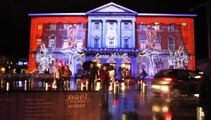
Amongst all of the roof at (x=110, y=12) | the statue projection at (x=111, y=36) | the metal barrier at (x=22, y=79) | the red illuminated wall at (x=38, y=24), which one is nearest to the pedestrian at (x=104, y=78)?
the metal barrier at (x=22, y=79)

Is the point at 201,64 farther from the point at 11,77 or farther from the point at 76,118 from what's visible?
the point at 11,77

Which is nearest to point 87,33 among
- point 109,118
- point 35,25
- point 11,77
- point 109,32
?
point 109,32

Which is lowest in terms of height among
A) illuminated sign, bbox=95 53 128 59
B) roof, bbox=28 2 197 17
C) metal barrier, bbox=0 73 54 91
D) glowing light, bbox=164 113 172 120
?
glowing light, bbox=164 113 172 120

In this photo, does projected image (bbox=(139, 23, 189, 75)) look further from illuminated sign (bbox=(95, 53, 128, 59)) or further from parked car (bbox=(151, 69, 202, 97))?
parked car (bbox=(151, 69, 202, 97))

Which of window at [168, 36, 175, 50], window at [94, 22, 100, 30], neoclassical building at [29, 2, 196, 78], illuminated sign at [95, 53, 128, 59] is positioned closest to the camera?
neoclassical building at [29, 2, 196, 78]

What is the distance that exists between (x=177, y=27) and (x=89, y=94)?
2357 inches

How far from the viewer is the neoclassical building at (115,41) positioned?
65438 millimetres

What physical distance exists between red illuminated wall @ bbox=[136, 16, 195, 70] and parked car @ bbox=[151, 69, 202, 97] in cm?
4768

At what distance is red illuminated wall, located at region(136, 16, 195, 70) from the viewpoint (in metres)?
64.9

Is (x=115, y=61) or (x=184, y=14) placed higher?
(x=184, y=14)

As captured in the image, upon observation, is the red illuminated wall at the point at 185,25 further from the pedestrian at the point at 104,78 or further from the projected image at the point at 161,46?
the pedestrian at the point at 104,78

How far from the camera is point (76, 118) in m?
8.20

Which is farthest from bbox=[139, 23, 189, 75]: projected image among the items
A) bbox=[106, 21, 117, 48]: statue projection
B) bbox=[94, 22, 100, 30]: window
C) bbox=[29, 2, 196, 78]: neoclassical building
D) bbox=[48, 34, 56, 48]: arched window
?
bbox=[48, 34, 56, 48]: arched window

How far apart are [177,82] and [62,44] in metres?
50.6
